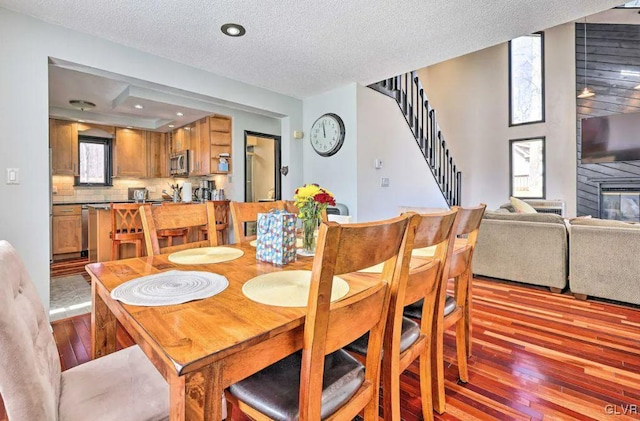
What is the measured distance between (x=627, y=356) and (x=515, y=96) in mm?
6521

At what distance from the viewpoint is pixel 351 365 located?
3.51 feet

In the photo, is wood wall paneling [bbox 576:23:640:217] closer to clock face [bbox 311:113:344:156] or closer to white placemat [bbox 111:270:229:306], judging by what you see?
clock face [bbox 311:113:344:156]

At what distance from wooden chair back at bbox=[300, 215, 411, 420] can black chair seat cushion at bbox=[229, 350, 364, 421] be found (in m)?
0.04

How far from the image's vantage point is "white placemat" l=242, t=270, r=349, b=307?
965mm

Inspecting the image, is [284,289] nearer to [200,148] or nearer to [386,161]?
[386,161]

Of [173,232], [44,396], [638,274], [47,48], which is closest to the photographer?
[44,396]

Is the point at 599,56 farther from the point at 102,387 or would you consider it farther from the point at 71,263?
the point at 71,263

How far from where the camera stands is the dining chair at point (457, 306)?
4.83 feet

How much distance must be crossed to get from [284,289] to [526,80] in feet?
26.3

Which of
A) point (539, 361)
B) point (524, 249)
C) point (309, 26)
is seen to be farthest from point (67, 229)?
point (524, 249)

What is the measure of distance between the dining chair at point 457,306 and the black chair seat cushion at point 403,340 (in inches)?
4.1

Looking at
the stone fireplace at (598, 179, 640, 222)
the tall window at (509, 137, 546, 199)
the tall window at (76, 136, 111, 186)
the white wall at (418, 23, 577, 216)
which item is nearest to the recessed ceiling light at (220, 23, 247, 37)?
the tall window at (76, 136, 111, 186)

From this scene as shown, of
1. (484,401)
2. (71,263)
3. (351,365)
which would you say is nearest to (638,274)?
(484,401)

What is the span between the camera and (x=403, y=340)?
1.28 meters
